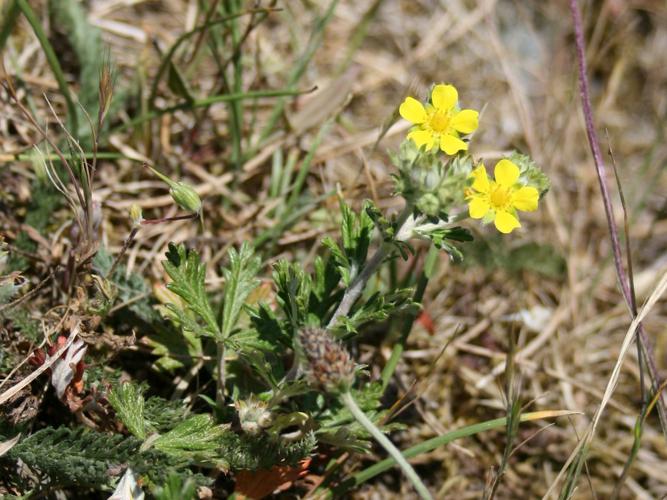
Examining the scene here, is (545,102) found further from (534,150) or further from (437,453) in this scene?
(437,453)

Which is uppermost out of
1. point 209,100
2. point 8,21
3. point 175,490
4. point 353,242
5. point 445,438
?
point 8,21

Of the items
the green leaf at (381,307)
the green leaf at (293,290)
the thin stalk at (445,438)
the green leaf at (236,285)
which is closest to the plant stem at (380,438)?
the green leaf at (381,307)

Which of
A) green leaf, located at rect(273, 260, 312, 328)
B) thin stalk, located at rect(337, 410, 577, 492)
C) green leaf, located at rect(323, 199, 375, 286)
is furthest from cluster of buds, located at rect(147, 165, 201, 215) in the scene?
thin stalk, located at rect(337, 410, 577, 492)

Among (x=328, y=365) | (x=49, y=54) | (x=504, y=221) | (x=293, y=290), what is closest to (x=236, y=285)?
(x=293, y=290)

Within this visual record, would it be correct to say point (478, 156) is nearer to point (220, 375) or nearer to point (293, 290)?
point (293, 290)

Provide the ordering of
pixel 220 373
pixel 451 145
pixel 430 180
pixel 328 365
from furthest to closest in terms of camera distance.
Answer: pixel 220 373 < pixel 451 145 < pixel 430 180 < pixel 328 365

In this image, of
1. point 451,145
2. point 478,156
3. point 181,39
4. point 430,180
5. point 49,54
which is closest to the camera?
point 430,180

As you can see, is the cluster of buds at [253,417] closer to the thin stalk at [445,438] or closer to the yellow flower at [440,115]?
the thin stalk at [445,438]

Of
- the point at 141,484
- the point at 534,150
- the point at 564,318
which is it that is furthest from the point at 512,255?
the point at 141,484
